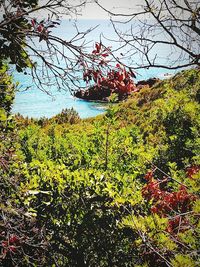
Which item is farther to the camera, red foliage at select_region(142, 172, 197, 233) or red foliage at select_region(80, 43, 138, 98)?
red foliage at select_region(142, 172, 197, 233)

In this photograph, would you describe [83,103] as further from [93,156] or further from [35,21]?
[35,21]

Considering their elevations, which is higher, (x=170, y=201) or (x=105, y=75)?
(x=105, y=75)

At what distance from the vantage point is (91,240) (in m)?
5.04

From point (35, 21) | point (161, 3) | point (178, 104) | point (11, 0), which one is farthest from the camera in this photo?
point (178, 104)

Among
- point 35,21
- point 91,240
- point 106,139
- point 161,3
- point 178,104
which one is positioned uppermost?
point 161,3

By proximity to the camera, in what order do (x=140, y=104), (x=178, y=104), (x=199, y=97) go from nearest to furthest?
(x=178, y=104) < (x=199, y=97) < (x=140, y=104)

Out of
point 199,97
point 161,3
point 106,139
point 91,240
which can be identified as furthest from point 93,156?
point 199,97

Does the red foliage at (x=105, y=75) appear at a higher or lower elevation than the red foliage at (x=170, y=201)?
higher

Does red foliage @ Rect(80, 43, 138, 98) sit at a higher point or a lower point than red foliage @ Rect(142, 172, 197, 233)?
higher

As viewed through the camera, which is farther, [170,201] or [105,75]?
[170,201]

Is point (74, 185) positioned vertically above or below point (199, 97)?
below

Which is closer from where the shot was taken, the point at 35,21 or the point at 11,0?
the point at 11,0

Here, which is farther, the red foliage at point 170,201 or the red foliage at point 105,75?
the red foliage at point 170,201

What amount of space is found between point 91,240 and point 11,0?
389cm
